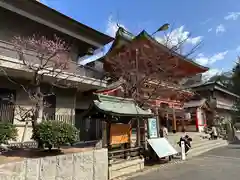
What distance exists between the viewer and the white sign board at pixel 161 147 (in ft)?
33.2

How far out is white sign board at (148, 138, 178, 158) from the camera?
1012cm

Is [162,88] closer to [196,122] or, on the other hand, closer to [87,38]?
[87,38]

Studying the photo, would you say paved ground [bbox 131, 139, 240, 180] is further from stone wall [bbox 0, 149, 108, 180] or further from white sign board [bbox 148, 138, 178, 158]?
stone wall [bbox 0, 149, 108, 180]

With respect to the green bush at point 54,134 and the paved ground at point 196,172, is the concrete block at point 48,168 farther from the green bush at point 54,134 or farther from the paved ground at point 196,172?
the paved ground at point 196,172

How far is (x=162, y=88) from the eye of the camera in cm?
1667

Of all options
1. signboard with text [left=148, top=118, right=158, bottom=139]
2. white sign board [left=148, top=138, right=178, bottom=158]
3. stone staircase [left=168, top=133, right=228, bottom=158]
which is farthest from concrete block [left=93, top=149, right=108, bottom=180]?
stone staircase [left=168, top=133, right=228, bottom=158]

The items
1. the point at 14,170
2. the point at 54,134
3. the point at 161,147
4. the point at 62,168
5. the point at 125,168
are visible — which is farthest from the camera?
the point at 161,147

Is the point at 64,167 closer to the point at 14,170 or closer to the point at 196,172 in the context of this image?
the point at 14,170

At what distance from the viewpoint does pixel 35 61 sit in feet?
37.7

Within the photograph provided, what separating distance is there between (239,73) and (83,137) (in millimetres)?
32799

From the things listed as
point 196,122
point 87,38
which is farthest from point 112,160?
point 196,122

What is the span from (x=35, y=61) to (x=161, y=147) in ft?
27.0

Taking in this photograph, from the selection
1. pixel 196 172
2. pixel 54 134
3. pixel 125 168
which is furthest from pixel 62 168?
pixel 196 172

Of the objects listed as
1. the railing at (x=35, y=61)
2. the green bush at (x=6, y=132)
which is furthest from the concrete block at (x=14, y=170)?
the railing at (x=35, y=61)
